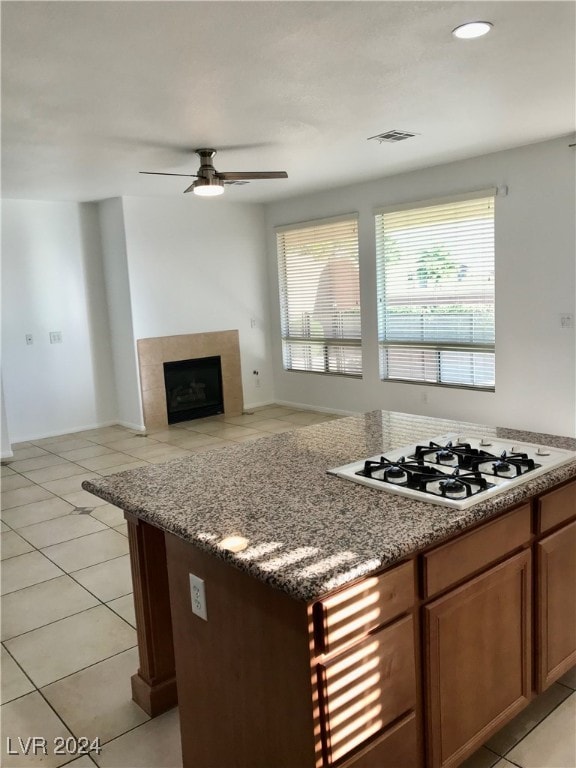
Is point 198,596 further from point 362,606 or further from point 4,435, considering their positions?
point 4,435

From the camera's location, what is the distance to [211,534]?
62.9 inches

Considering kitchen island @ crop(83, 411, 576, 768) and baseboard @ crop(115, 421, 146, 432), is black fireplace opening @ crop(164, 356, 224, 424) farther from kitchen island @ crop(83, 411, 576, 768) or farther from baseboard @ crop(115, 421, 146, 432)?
kitchen island @ crop(83, 411, 576, 768)

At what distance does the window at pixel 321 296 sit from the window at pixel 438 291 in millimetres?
439

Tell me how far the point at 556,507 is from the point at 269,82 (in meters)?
2.45

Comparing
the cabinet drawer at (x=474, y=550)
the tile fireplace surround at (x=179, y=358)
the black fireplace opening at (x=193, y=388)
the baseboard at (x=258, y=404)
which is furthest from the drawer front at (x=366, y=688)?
the baseboard at (x=258, y=404)

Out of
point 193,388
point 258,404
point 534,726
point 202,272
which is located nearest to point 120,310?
point 202,272

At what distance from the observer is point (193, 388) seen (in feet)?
24.2

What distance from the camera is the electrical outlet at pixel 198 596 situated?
5.53ft

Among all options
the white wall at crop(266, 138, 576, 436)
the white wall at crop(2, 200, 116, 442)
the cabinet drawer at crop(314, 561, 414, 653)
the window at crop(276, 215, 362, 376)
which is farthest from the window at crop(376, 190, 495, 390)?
the cabinet drawer at crop(314, 561, 414, 653)

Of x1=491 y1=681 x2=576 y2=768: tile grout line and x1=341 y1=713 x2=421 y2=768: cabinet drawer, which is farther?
x1=491 y1=681 x2=576 y2=768: tile grout line

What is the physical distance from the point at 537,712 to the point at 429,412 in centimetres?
418

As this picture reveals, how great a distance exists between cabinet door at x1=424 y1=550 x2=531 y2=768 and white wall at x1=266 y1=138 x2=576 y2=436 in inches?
141

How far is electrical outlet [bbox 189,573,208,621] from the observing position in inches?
66.4

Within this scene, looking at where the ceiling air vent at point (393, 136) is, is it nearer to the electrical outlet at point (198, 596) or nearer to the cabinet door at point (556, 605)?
the cabinet door at point (556, 605)
